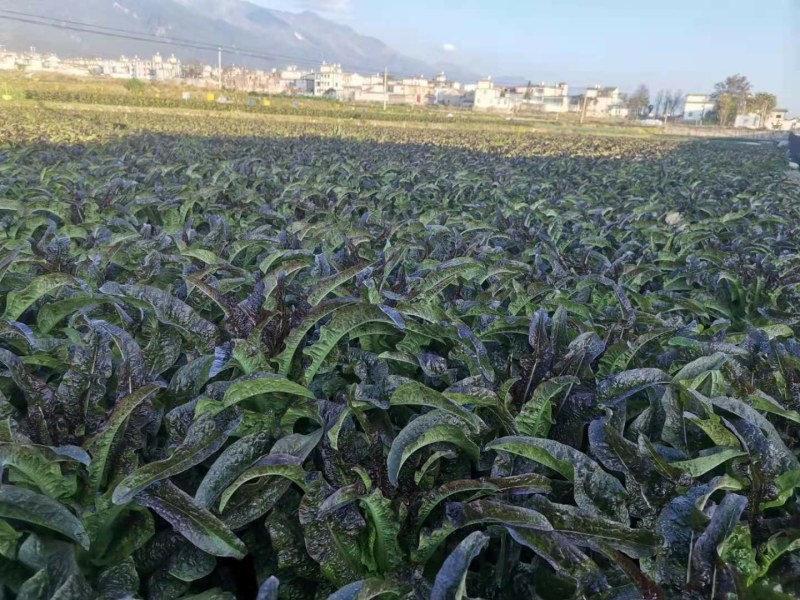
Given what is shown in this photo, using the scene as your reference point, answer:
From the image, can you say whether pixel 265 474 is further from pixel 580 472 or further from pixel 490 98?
pixel 490 98

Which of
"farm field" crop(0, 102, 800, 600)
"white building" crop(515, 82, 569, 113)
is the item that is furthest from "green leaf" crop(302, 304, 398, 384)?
"white building" crop(515, 82, 569, 113)

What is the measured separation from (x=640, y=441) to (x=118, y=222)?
4.14 metres

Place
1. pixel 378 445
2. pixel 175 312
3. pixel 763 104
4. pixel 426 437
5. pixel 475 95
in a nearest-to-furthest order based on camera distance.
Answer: pixel 426 437
pixel 378 445
pixel 175 312
pixel 763 104
pixel 475 95

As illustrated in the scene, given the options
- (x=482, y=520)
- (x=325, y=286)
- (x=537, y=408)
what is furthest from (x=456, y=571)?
(x=325, y=286)

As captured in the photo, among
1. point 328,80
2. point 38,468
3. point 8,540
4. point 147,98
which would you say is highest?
point 328,80

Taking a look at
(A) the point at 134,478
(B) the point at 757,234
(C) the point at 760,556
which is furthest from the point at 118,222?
(B) the point at 757,234

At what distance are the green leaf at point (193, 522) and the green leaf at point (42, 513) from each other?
139 millimetres

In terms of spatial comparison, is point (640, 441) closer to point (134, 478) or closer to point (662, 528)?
point (662, 528)

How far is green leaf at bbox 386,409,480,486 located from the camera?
1.51 m

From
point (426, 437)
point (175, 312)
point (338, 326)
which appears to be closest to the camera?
point (426, 437)

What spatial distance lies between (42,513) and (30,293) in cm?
134

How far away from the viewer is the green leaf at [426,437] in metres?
1.51

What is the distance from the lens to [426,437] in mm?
1555

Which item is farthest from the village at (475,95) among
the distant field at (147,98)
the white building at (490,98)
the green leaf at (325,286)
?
the green leaf at (325,286)
